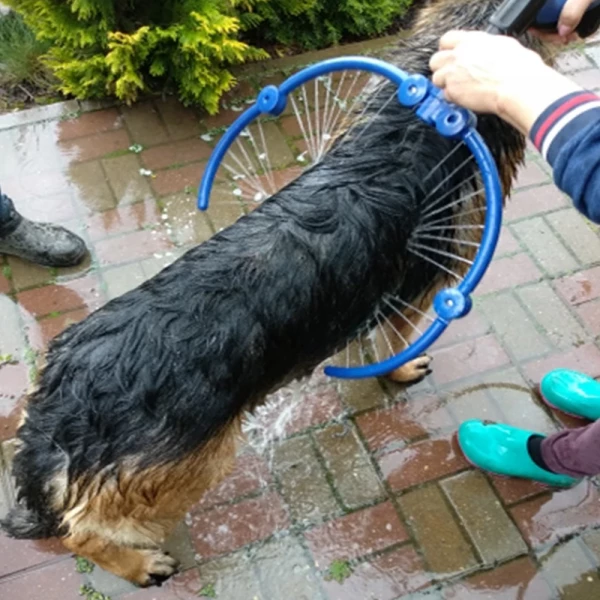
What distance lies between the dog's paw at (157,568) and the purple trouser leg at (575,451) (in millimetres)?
1592

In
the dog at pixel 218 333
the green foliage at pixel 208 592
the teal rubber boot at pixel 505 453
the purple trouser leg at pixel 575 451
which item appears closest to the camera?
the dog at pixel 218 333

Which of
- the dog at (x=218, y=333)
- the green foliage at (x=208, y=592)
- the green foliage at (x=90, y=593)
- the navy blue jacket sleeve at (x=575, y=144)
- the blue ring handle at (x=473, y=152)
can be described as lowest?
the green foliage at (x=90, y=593)

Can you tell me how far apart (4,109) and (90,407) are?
3405 millimetres

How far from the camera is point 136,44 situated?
449 cm

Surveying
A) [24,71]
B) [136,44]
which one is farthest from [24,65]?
[136,44]

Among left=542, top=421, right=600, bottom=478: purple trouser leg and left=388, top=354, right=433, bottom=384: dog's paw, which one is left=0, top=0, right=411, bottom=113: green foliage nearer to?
left=388, top=354, right=433, bottom=384: dog's paw

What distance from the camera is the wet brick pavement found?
9.83 ft

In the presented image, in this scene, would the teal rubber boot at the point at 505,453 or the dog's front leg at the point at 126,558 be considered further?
the teal rubber boot at the point at 505,453

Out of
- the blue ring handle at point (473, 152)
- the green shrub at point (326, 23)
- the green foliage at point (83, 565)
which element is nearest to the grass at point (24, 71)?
the green shrub at point (326, 23)

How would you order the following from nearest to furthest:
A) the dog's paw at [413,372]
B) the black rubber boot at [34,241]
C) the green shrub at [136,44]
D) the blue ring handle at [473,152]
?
the blue ring handle at [473,152], the dog's paw at [413,372], the black rubber boot at [34,241], the green shrub at [136,44]

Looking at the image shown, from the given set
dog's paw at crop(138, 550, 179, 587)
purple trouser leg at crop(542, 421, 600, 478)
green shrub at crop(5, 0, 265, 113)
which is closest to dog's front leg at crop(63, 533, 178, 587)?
dog's paw at crop(138, 550, 179, 587)

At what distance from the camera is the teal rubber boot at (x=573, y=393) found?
3.39 metres

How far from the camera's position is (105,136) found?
4.69 meters

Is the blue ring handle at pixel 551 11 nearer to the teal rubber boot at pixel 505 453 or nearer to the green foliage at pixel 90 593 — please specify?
the teal rubber boot at pixel 505 453
